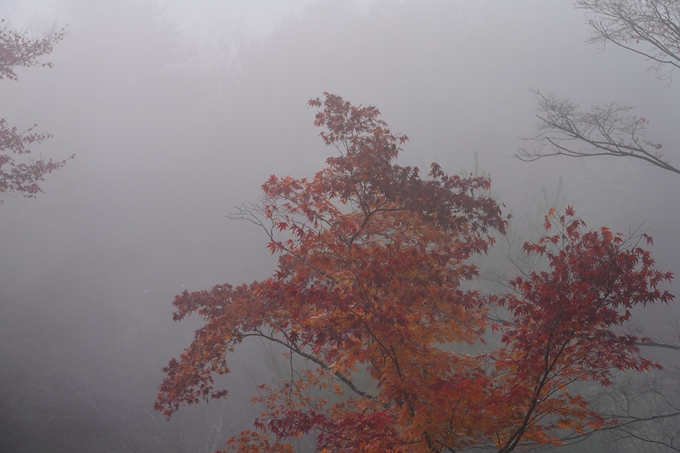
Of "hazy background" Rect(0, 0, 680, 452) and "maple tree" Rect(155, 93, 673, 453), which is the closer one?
"maple tree" Rect(155, 93, 673, 453)

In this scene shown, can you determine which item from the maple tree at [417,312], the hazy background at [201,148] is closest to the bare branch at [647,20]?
the maple tree at [417,312]

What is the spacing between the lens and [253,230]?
827 inches

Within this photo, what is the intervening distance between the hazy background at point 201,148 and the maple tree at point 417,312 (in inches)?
411

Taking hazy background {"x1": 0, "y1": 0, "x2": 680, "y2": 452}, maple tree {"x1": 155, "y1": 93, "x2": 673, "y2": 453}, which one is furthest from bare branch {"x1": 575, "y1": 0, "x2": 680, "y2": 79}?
hazy background {"x1": 0, "y1": 0, "x2": 680, "y2": 452}

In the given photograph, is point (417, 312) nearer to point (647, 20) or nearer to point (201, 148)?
point (647, 20)

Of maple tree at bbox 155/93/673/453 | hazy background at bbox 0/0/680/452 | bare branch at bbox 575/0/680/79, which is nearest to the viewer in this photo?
maple tree at bbox 155/93/673/453

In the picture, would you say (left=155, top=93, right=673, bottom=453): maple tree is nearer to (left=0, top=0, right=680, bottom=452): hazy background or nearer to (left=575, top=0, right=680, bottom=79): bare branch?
(left=575, top=0, right=680, bottom=79): bare branch

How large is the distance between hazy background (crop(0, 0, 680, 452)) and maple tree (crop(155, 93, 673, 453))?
1045 centimetres

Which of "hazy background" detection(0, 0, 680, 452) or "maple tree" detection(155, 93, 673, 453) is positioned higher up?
"hazy background" detection(0, 0, 680, 452)

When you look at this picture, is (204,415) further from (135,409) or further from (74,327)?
(74,327)

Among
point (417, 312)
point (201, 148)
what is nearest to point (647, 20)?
point (417, 312)

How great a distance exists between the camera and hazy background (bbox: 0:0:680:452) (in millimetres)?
14211

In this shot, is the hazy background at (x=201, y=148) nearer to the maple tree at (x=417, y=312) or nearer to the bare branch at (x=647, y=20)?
the bare branch at (x=647, y=20)

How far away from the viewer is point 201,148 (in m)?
24.2
